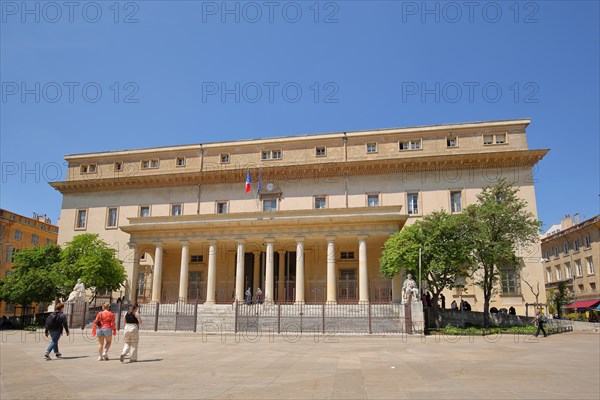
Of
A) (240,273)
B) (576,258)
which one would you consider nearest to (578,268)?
(576,258)

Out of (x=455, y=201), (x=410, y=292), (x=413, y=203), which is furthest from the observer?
(x=413, y=203)

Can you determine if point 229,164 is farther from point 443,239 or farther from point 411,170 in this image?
point 443,239

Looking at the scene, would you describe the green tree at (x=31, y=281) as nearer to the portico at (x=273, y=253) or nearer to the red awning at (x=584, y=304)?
the portico at (x=273, y=253)

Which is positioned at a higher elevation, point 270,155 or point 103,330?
point 270,155

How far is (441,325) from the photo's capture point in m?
26.3

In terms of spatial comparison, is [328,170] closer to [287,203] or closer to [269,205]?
[287,203]

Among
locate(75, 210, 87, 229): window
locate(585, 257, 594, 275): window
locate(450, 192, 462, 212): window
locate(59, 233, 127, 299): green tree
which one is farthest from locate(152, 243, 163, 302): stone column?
locate(585, 257, 594, 275): window

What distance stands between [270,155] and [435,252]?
19085mm

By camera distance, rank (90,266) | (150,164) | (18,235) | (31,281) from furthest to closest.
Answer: (18,235)
(150,164)
(31,281)
(90,266)

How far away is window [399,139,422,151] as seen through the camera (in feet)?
124

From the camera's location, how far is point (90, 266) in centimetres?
3142

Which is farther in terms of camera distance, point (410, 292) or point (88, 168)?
point (88, 168)

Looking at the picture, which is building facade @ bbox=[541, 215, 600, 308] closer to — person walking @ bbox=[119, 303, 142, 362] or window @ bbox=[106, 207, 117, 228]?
person walking @ bbox=[119, 303, 142, 362]

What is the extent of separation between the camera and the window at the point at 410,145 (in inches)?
1492
